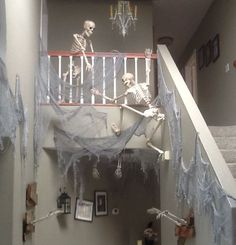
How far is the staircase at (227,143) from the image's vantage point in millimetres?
4629

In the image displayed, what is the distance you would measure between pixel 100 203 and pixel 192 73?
4495mm

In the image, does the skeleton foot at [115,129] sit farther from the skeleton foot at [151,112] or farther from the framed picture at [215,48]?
the framed picture at [215,48]

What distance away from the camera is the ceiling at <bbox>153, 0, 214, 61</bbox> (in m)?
7.75

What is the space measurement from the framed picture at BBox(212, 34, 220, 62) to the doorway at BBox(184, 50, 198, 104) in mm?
1555

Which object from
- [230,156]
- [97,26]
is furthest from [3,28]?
[97,26]

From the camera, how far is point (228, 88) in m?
6.75

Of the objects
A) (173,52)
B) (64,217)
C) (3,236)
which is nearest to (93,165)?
(64,217)

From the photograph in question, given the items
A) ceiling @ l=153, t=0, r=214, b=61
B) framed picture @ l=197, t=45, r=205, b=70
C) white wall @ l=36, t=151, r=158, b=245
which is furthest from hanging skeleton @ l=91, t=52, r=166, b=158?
framed picture @ l=197, t=45, r=205, b=70

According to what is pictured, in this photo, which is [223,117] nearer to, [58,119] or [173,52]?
[58,119]

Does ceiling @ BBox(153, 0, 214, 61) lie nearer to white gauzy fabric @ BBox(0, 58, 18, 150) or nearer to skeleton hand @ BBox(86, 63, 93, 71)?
skeleton hand @ BBox(86, 63, 93, 71)

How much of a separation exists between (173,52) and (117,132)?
5.83 meters

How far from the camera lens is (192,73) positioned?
10008 mm

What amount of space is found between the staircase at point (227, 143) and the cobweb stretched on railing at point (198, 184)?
54 cm

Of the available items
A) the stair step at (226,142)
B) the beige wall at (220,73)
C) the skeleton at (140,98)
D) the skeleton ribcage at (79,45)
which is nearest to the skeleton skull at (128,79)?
the skeleton at (140,98)
